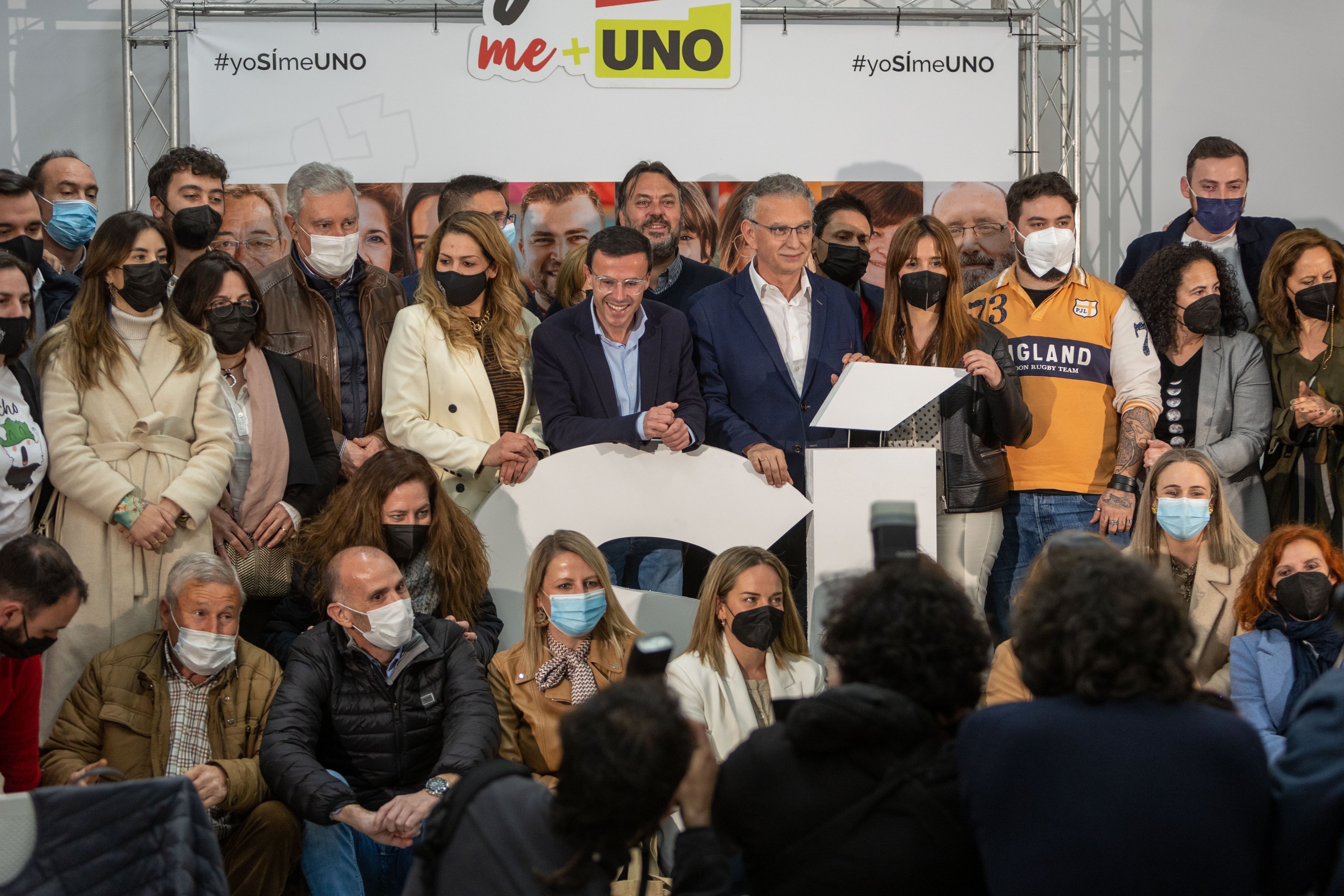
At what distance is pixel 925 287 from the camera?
4586 millimetres

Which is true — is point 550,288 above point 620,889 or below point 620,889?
above

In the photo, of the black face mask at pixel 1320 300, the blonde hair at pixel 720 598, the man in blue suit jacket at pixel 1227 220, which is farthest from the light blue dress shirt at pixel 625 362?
the black face mask at pixel 1320 300

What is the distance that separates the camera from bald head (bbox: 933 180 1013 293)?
641cm

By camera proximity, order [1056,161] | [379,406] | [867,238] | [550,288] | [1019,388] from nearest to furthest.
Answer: [1019,388], [379,406], [867,238], [550,288], [1056,161]

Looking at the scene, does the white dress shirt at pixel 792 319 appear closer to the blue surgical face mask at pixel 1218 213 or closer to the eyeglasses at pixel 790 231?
the eyeglasses at pixel 790 231

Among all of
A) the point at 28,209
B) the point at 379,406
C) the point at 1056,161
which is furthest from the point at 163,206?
the point at 1056,161

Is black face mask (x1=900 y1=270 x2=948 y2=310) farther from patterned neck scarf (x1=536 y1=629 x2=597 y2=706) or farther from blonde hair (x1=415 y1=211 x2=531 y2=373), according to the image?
patterned neck scarf (x1=536 y1=629 x2=597 y2=706)

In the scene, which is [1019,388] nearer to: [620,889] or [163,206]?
[620,889]

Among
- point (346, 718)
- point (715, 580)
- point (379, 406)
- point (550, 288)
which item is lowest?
point (346, 718)

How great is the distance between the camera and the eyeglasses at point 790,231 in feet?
15.6

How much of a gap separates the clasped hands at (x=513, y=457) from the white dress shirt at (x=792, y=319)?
0.96 meters

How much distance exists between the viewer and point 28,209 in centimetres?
471

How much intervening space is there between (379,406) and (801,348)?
5.25ft

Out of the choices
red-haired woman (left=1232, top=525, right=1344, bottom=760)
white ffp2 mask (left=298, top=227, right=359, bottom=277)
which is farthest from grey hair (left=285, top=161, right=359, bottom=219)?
red-haired woman (left=1232, top=525, right=1344, bottom=760)
